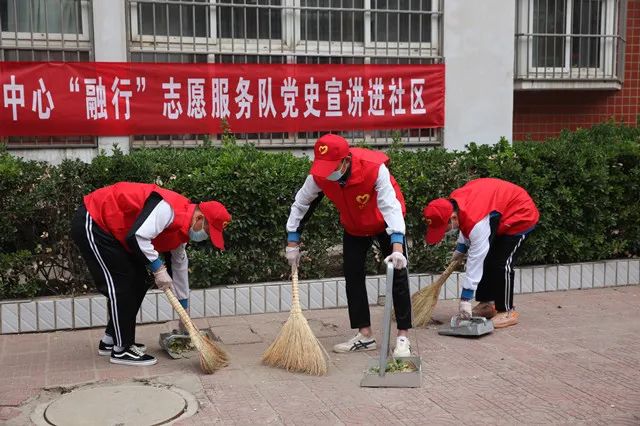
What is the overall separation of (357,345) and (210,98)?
3.52m

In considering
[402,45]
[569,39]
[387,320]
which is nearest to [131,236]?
[387,320]

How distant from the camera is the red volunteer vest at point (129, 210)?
177 inches

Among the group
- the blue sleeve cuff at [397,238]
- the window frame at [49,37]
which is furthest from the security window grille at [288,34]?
the blue sleeve cuff at [397,238]

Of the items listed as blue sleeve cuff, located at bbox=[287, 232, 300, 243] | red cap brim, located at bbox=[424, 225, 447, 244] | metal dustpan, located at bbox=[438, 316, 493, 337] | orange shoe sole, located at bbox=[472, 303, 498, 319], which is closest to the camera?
blue sleeve cuff, located at bbox=[287, 232, 300, 243]

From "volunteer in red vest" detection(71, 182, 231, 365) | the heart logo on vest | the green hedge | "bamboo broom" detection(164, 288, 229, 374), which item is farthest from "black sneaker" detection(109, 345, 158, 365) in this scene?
the heart logo on vest

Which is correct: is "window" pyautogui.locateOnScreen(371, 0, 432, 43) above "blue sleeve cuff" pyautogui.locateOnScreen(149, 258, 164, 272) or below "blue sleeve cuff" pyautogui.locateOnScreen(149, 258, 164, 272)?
above

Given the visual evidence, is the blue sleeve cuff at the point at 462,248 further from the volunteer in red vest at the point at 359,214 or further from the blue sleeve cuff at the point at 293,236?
the blue sleeve cuff at the point at 293,236

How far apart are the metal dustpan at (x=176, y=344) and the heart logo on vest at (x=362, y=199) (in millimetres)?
1346

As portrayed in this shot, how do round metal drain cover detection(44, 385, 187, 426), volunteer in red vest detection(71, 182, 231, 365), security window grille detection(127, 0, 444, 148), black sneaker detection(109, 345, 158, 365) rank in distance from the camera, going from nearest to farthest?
round metal drain cover detection(44, 385, 187, 426) → volunteer in red vest detection(71, 182, 231, 365) → black sneaker detection(109, 345, 158, 365) → security window grille detection(127, 0, 444, 148)

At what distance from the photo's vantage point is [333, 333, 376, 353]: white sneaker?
4.94 meters

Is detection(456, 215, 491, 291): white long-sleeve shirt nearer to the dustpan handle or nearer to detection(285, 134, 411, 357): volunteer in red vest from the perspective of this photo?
detection(285, 134, 411, 357): volunteer in red vest

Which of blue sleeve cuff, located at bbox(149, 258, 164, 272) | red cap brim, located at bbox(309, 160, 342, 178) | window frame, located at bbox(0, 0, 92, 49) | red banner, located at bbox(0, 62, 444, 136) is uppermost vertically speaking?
window frame, located at bbox(0, 0, 92, 49)

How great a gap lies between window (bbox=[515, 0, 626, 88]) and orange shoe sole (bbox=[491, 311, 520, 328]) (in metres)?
4.39

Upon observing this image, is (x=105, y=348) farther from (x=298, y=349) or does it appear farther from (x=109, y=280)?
(x=298, y=349)
